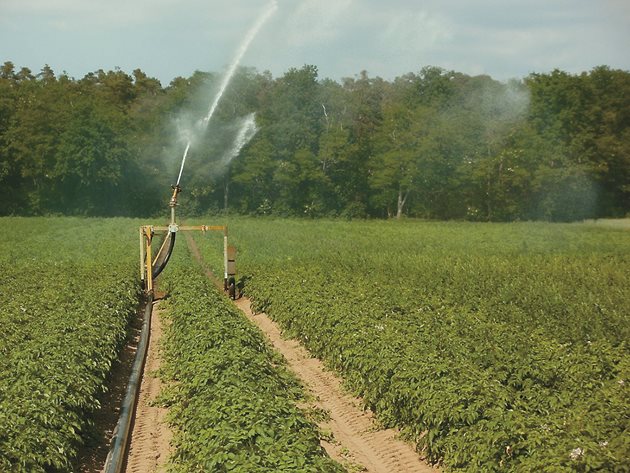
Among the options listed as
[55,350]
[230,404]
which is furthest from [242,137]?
[230,404]

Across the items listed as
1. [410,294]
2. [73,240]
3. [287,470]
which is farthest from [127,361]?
[73,240]

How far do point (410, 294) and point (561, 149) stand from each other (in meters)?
59.0

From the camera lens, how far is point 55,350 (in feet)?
37.7

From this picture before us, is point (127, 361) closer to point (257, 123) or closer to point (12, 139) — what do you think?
point (257, 123)

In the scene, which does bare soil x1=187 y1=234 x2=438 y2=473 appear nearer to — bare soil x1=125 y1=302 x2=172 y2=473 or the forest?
bare soil x1=125 y1=302 x2=172 y2=473

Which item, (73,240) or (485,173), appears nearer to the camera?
(73,240)

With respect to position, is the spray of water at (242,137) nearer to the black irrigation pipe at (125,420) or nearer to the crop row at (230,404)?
the crop row at (230,404)

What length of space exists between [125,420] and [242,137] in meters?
55.7

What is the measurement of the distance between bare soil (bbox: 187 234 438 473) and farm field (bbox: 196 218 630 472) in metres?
0.22

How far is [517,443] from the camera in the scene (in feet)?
26.2

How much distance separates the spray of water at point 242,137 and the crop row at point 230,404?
4765 cm

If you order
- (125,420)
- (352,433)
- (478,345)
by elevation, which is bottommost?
(352,433)

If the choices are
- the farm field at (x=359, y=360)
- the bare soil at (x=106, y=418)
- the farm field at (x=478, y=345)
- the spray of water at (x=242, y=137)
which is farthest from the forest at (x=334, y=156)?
the bare soil at (x=106, y=418)

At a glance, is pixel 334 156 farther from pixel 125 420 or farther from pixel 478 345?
pixel 125 420
